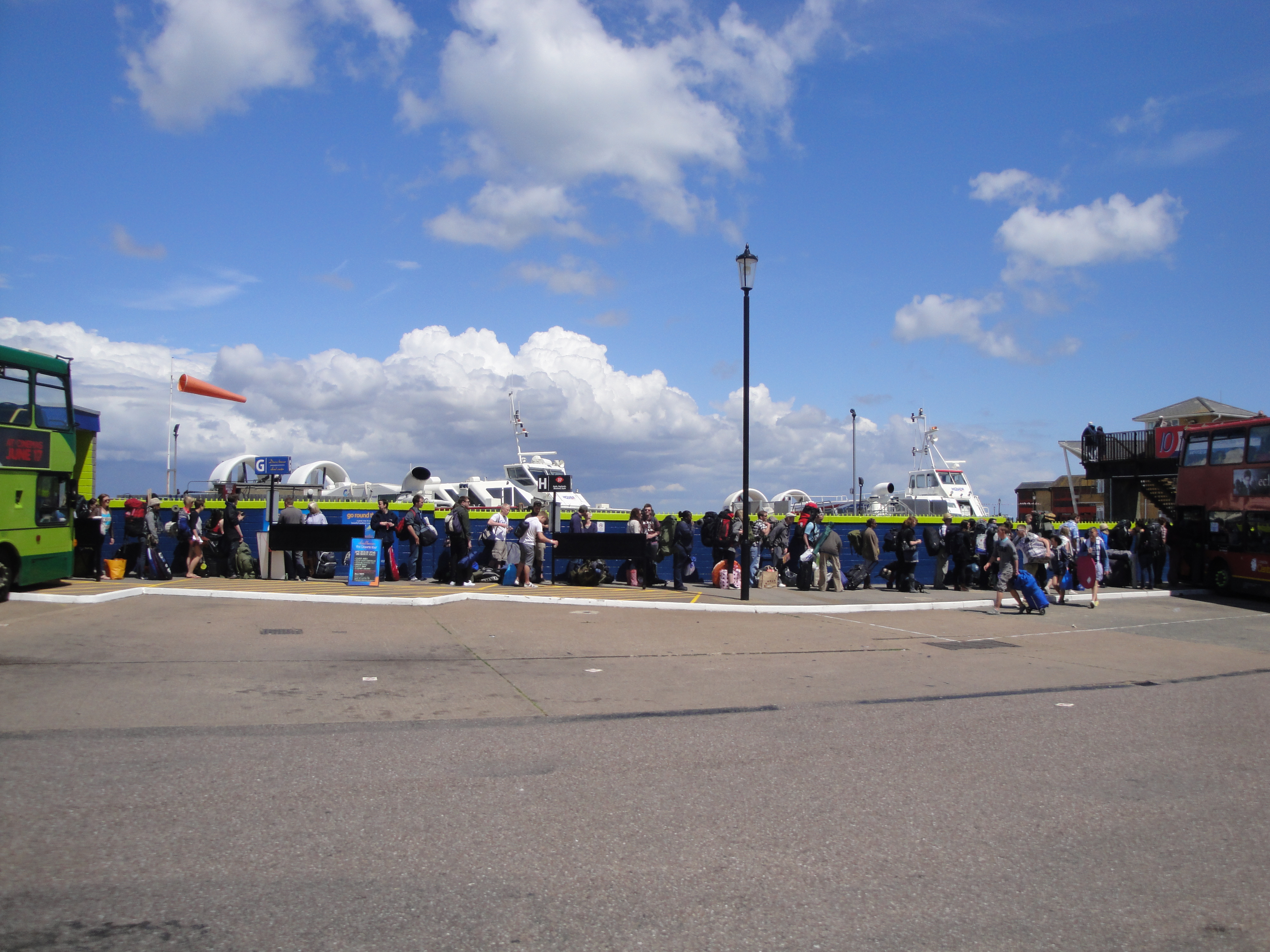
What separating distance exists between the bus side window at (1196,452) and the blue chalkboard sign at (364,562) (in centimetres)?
1976

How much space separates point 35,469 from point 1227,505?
80.1 ft

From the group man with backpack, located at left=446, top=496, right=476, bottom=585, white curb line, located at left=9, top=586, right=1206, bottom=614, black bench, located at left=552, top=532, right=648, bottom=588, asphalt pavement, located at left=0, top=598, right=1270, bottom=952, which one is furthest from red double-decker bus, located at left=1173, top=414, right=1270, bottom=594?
man with backpack, located at left=446, top=496, right=476, bottom=585

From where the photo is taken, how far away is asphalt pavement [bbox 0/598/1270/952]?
3650mm

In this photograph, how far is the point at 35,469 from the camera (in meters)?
14.0

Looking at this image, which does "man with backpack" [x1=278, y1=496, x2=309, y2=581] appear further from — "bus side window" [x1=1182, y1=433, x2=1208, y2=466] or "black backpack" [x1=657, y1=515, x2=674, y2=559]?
"bus side window" [x1=1182, y1=433, x2=1208, y2=466]

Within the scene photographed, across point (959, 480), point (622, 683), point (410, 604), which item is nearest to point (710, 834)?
point (622, 683)

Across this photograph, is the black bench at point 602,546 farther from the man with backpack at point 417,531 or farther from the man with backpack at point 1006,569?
the man with backpack at point 1006,569

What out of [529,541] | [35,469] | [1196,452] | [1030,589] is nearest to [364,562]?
[529,541]

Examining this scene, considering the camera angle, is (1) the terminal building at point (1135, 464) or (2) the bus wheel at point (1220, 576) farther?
(1) the terminal building at point (1135, 464)

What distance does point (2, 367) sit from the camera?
13406 mm

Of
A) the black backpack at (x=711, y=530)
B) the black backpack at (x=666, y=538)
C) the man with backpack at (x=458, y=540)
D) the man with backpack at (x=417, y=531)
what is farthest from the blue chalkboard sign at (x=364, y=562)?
the black backpack at (x=711, y=530)

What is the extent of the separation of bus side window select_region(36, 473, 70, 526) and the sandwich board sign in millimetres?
3509

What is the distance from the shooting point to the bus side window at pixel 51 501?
13977 mm

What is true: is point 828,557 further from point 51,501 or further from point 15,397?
point 15,397
